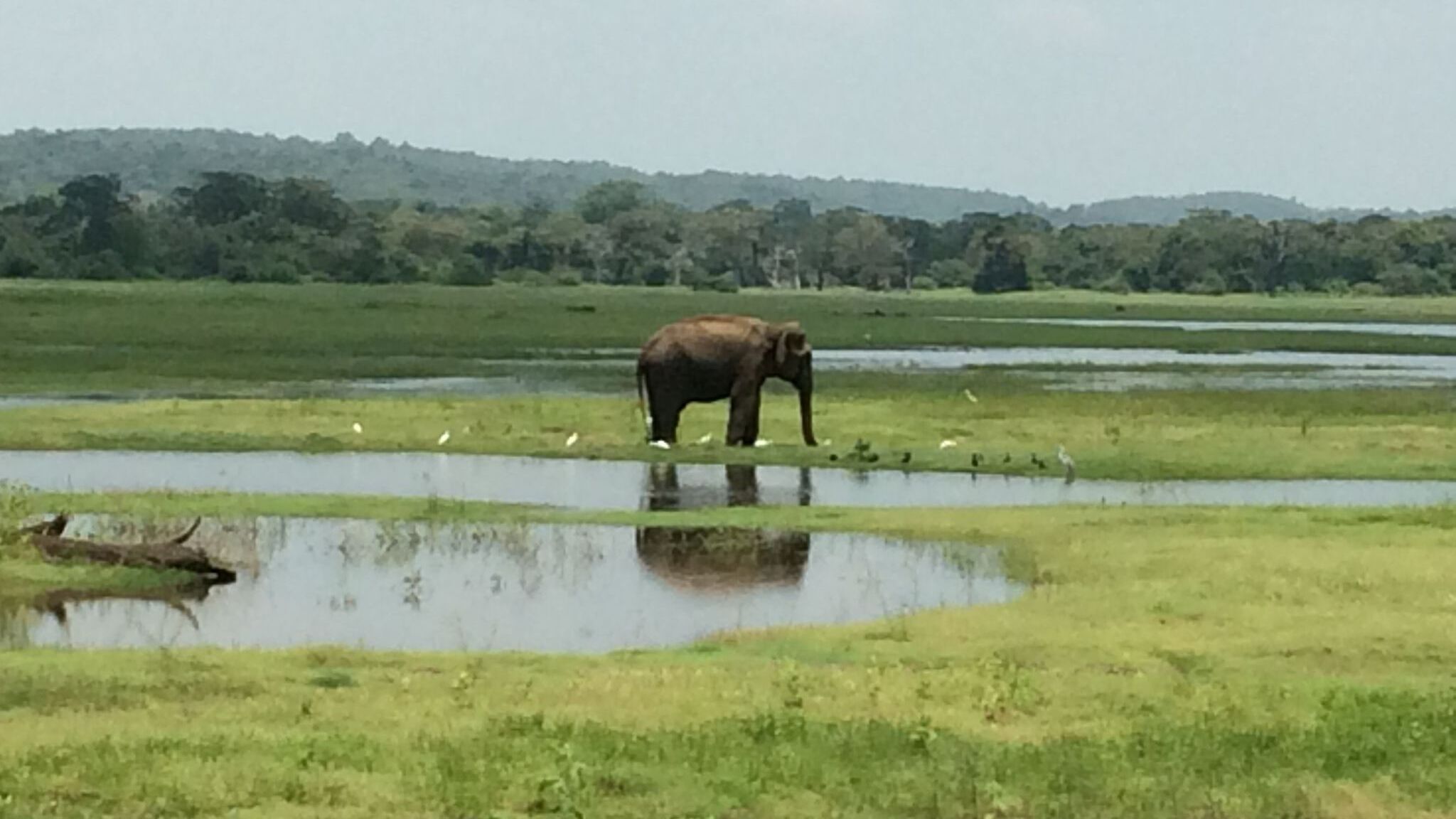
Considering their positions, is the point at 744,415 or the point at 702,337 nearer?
the point at 744,415

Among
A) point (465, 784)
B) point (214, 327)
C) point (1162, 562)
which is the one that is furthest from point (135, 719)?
point (214, 327)

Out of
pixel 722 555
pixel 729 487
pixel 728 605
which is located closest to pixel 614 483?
pixel 729 487

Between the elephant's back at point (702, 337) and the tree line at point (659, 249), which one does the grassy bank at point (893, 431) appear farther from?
the tree line at point (659, 249)

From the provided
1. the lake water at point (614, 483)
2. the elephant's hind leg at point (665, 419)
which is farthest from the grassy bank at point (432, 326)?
the elephant's hind leg at point (665, 419)

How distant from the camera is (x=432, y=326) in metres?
69.1

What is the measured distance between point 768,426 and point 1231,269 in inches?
3721

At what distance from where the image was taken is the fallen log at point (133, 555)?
1772 centimetres

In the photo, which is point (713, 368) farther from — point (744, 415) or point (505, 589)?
point (505, 589)

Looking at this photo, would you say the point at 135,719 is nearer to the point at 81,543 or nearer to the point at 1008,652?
the point at 1008,652

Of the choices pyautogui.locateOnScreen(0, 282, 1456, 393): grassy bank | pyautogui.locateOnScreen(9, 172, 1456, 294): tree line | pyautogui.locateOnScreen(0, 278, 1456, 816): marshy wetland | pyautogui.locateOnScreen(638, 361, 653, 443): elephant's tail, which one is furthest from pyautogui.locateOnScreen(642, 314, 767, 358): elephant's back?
pyautogui.locateOnScreen(9, 172, 1456, 294): tree line

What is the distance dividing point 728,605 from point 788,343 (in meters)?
13.3

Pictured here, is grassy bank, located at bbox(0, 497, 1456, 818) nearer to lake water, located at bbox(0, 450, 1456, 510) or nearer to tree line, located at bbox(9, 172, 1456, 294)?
lake water, located at bbox(0, 450, 1456, 510)

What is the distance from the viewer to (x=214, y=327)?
63000mm

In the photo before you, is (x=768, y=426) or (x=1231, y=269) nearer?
(x=768, y=426)
